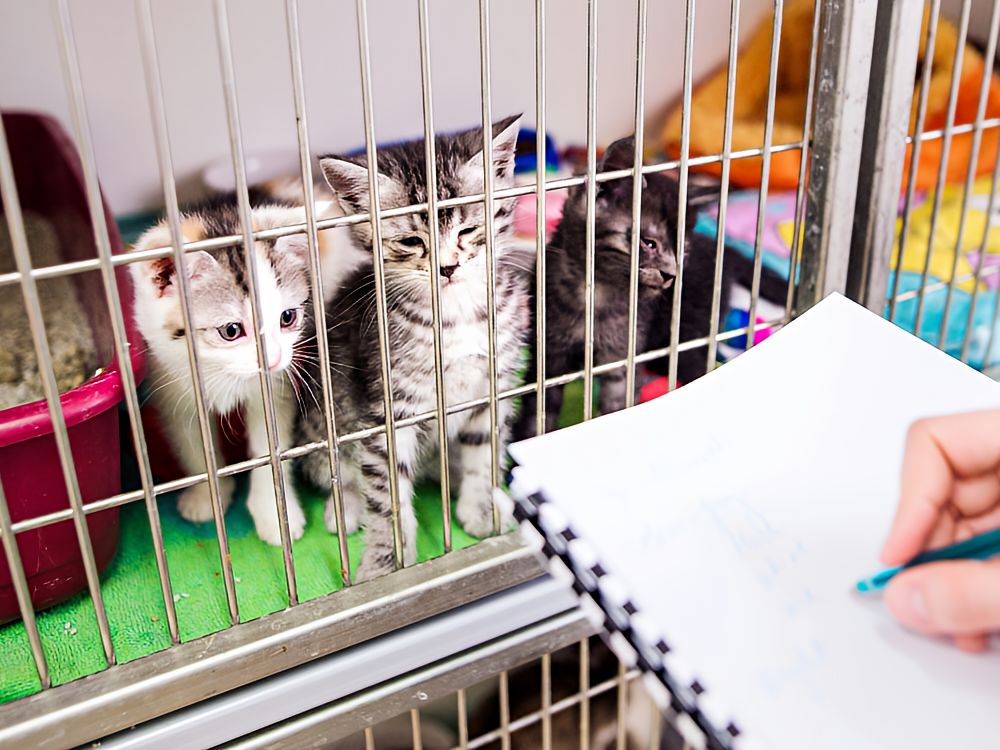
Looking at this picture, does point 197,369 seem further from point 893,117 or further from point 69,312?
point 893,117

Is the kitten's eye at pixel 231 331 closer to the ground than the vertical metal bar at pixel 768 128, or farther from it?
closer to the ground

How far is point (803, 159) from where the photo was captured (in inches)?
32.5

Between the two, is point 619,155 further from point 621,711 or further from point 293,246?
point 621,711

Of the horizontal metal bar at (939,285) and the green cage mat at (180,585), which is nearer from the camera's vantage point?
the green cage mat at (180,585)

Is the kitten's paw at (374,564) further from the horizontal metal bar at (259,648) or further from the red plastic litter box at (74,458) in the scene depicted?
the red plastic litter box at (74,458)

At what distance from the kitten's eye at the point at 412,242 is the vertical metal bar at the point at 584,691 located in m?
0.42

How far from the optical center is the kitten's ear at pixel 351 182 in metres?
0.73

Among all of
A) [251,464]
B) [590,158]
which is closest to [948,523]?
[590,158]

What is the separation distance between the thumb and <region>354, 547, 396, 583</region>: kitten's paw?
0.47 m

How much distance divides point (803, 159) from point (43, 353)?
0.67 m

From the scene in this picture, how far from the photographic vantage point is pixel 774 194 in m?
1.14

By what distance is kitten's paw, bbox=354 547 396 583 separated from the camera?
766 mm


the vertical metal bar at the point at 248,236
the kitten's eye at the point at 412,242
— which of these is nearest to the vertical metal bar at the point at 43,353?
the vertical metal bar at the point at 248,236

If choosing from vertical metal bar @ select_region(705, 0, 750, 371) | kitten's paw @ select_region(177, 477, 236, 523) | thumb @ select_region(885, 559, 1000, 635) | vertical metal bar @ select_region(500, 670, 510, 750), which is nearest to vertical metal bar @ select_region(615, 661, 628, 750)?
vertical metal bar @ select_region(500, 670, 510, 750)
